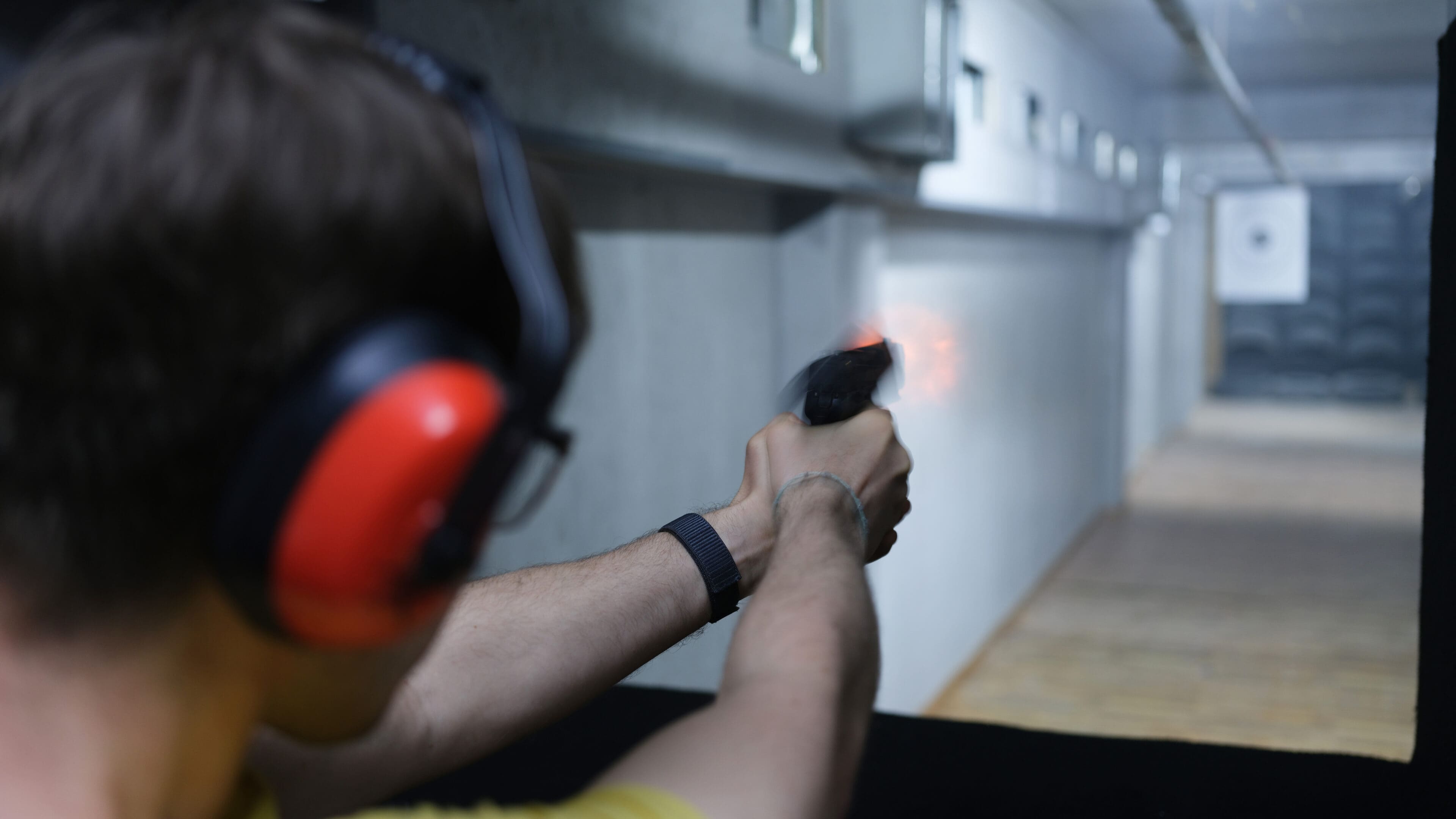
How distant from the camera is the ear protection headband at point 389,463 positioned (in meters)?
0.40

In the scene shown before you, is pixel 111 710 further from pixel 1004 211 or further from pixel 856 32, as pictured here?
pixel 1004 211

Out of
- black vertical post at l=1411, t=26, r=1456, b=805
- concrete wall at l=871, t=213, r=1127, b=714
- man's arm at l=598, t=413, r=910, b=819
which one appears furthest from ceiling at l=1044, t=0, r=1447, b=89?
man's arm at l=598, t=413, r=910, b=819

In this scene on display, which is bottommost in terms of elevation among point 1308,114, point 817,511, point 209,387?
point 817,511

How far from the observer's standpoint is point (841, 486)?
2.49 ft

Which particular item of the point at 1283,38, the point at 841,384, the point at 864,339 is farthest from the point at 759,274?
the point at 1283,38

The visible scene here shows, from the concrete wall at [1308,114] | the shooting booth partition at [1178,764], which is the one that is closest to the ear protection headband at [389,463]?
the shooting booth partition at [1178,764]

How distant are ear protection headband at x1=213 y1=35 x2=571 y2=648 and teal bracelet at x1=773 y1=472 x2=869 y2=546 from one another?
0.35m

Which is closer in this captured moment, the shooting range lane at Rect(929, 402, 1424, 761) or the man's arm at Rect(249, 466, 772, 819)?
the man's arm at Rect(249, 466, 772, 819)

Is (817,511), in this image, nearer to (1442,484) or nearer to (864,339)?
(864,339)

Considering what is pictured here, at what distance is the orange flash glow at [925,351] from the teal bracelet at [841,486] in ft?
7.73

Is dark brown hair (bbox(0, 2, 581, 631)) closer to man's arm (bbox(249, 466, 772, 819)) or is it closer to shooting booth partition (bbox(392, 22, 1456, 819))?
man's arm (bbox(249, 466, 772, 819))

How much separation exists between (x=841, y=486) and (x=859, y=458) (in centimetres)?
5

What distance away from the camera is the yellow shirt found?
480 mm

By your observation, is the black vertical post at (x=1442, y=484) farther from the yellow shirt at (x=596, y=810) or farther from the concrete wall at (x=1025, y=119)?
the concrete wall at (x=1025, y=119)
